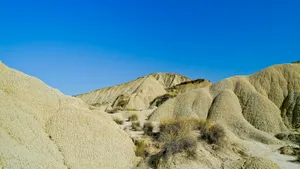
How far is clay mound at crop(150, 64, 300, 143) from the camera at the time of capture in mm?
31189

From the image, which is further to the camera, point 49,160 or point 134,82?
point 134,82

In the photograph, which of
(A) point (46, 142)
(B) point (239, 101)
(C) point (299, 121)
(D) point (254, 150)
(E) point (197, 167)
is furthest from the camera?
(B) point (239, 101)

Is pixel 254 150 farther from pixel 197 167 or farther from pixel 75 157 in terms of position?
pixel 75 157

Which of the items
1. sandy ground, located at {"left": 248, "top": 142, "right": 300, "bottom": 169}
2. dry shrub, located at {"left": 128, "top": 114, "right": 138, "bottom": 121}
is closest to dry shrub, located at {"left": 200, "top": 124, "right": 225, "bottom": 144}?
sandy ground, located at {"left": 248, "top": 142, "right": 300, "bottom": 169}

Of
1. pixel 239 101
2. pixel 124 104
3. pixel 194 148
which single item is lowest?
pixel 194 148

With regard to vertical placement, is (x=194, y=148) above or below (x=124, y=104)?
below

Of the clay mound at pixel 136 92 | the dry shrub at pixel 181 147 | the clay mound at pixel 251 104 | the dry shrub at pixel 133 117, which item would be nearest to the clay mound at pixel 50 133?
the dry shrub at pixel 181 147

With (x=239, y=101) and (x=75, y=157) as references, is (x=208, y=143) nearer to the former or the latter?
(x=75, y=157)

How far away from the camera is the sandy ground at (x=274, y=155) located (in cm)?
2003

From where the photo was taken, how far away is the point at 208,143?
20375 millimetres

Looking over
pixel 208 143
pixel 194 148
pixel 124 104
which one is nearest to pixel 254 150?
pixel 208 143

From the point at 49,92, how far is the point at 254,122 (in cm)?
2232

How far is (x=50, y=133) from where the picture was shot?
15531 mm

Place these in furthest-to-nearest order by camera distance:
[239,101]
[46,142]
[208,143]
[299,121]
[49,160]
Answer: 1. [239,101]
2. [299,121]
3. [208,143]
4. [46,142]
5. [49,160]
